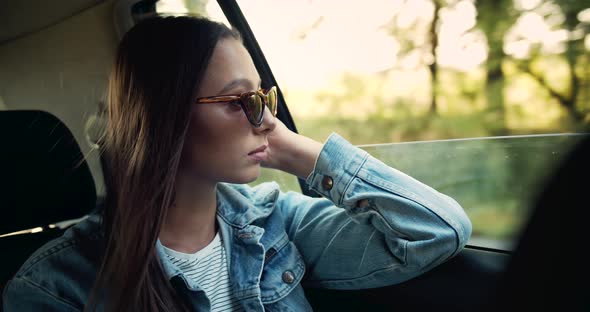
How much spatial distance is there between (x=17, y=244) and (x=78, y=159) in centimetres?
29

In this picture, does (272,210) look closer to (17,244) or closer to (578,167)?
(17,244)

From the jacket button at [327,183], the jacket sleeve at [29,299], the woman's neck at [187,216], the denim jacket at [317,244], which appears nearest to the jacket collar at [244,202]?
the denim jacket at [317,244]

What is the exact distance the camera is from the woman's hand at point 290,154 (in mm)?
1338

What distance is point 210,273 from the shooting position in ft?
4.17

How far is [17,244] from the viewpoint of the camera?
1262 mm

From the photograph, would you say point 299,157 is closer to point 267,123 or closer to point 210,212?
point 267,123

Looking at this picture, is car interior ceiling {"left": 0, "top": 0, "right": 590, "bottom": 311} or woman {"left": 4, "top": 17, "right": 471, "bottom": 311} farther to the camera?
car interior ceiling {"left": 0, "top": 0, "right": 590, "bottom": 311}

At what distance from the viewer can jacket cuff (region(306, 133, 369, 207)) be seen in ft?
4.27

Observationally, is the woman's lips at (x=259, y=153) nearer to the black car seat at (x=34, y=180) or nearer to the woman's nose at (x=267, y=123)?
the woman's nose at (x=267, y=123)

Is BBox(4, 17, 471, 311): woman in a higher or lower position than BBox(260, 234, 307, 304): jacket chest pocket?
higher

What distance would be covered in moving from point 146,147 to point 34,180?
0.41 metres

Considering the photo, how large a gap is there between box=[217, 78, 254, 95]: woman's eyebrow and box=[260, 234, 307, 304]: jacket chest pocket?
51 cm

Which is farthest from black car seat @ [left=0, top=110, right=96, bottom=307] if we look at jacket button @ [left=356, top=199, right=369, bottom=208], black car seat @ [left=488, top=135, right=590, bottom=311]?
black car seat @ [left=488, top=135, right=590, bottom=311]

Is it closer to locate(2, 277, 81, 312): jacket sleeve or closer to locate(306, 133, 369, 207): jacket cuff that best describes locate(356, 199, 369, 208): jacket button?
locate(306, 133, 369, 207): jacket cuff
